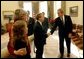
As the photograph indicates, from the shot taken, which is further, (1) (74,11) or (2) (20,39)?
(1) (74,11)

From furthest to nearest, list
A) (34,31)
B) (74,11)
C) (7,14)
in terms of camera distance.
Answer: (74,11) → (7,14) → (34,31)

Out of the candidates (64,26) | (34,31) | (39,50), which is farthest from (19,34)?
(64,26)

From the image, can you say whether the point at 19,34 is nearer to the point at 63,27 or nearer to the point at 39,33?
the point at 39,33

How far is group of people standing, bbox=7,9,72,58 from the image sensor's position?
5.27 feet

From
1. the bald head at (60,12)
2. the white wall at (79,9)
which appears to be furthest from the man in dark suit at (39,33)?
the white wall at (79,9)

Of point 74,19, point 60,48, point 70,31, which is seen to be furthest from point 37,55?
point 74,19

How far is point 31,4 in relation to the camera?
2412mm

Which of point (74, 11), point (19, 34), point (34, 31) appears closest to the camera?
point (19, 34)

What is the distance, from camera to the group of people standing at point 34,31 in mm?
1605

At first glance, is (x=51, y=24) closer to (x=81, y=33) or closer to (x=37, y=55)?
(x=37, y=55)

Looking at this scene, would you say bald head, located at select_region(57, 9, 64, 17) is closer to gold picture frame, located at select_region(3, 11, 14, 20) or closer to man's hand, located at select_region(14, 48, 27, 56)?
gold picture frame, located at select_region(3, 11, 14, 20)

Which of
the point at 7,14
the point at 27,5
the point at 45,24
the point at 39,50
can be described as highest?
the point at 27,5

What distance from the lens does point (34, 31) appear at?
2.22 meters

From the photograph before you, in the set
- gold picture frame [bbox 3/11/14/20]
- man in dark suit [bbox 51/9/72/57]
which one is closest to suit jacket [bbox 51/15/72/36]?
man in dark suit [bbox 51/9/72/57]
